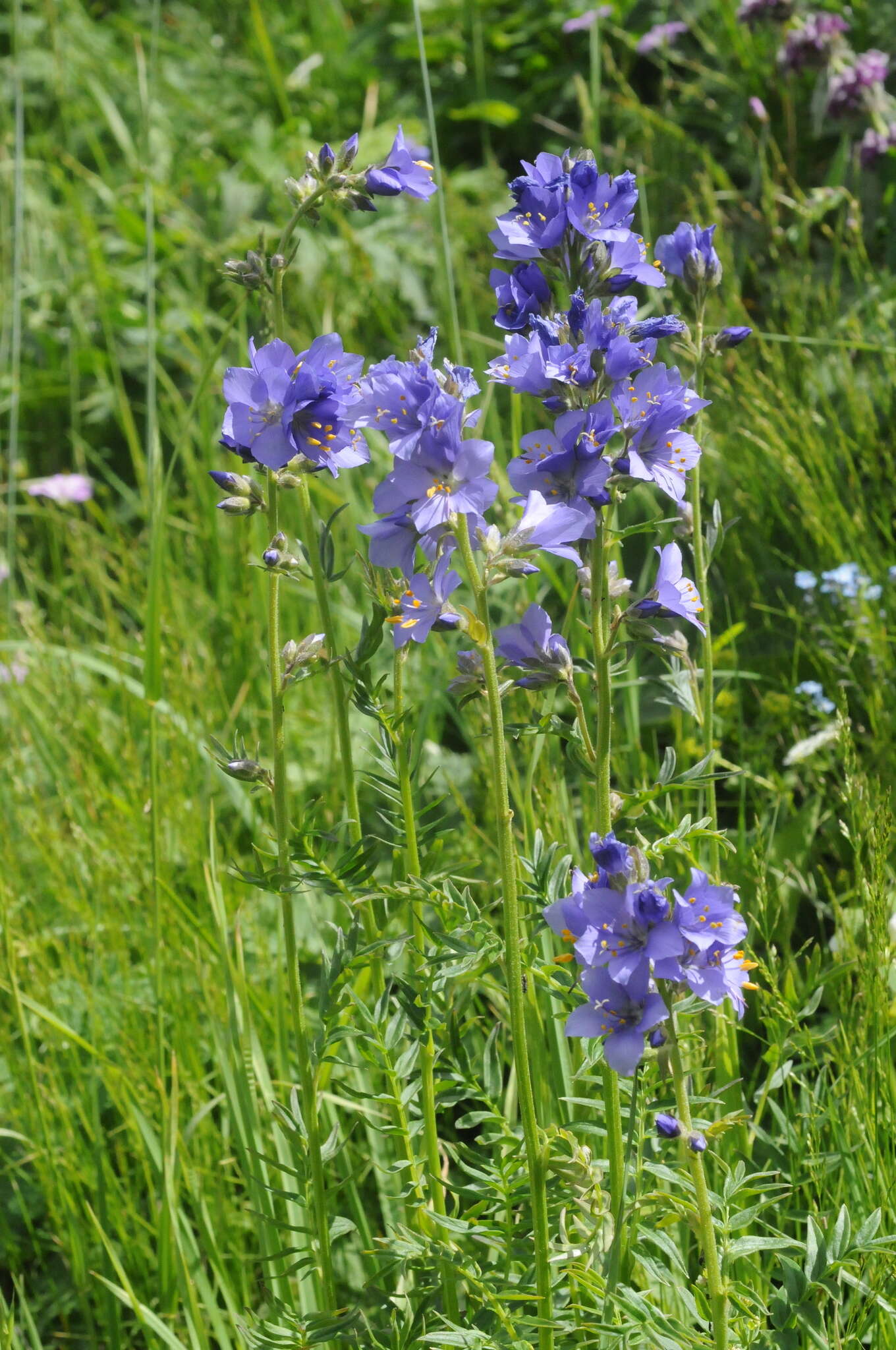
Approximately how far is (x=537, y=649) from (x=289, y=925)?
0.36 metres

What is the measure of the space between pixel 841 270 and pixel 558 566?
1.63 meters

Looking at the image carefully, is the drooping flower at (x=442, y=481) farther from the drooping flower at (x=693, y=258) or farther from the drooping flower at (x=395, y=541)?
the drooping flower at (x=693, y=258)

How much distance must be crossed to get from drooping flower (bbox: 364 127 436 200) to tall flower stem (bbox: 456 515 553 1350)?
46 centimetres

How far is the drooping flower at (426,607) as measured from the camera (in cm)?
107

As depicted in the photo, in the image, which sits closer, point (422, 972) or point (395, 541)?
point (395, 541)

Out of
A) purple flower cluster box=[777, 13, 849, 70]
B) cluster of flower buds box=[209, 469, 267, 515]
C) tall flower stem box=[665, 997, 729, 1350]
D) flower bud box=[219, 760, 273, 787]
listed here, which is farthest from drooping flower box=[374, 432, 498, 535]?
purple flower cluster box=[777, 13, 849, 70]

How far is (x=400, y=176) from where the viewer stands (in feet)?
4.33

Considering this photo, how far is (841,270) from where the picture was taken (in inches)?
137

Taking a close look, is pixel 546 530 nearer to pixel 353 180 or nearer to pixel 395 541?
pixel 395 541

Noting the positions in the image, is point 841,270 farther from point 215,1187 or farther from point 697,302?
point 215,1187

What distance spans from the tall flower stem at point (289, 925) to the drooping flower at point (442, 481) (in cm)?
19

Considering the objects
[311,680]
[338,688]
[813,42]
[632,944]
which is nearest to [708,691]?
[338,688]

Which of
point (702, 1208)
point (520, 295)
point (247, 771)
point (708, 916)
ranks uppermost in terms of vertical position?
point (520, 295)

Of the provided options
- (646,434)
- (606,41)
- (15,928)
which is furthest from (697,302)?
(606,41)
